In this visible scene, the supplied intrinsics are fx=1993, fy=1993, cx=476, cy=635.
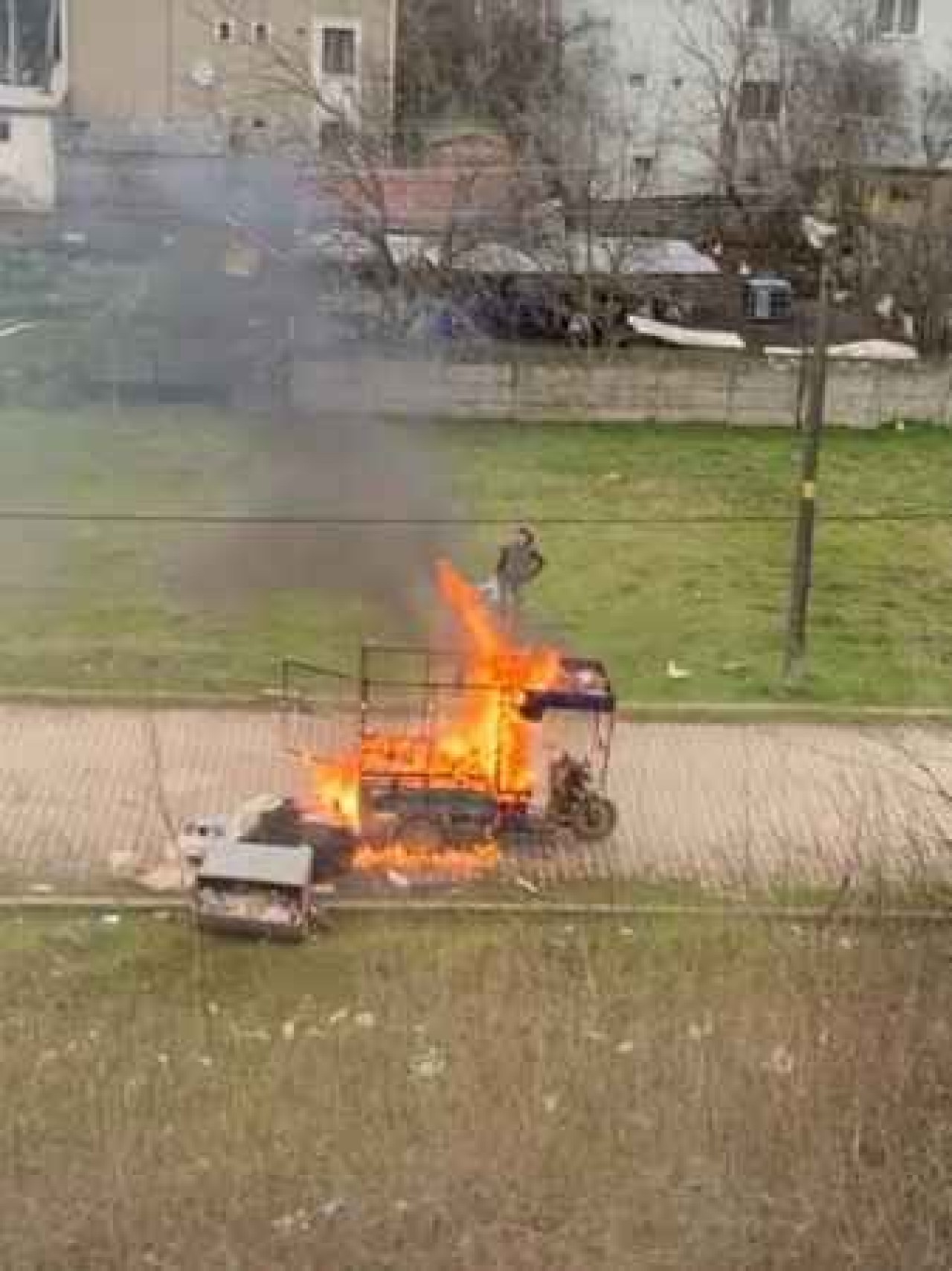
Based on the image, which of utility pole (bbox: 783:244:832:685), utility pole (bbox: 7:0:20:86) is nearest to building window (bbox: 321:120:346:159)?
utility pole (bbox: 783:244:832:685)

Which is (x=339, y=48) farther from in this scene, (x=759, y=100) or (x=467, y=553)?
(x=467, y=553)

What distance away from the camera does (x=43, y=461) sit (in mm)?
19578

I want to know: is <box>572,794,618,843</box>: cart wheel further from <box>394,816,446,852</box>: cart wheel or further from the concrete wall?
the concrete wall

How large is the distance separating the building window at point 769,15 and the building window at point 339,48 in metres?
6.57

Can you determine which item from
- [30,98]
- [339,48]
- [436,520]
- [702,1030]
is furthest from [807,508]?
[30,98]

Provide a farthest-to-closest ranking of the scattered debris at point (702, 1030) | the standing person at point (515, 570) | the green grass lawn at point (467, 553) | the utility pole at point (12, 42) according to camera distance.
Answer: the utility pole at point (12, 42) < the green grass lawn at point (467, 553) < the standing person at point (515, 570) < the scattered debris at point (702, 1030)

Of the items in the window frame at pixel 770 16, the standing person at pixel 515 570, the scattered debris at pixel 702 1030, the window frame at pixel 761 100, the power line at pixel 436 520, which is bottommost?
the scattered debris at pixel 702 1030

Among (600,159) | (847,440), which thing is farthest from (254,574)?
(600,159)

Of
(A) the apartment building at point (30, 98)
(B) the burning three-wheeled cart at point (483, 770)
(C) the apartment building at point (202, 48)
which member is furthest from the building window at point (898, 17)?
(B) the burning three-wheeled cart at point (483, 770)

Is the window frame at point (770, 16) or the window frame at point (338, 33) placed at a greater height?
the window frame at point (770, 16)

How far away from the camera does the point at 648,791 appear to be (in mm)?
12336

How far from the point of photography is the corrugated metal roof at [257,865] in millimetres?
10164

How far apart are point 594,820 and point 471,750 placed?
836mm

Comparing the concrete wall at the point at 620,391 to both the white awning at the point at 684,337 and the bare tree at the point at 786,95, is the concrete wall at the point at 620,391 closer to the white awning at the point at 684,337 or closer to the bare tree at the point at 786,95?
the white awning at the point at 684,337
